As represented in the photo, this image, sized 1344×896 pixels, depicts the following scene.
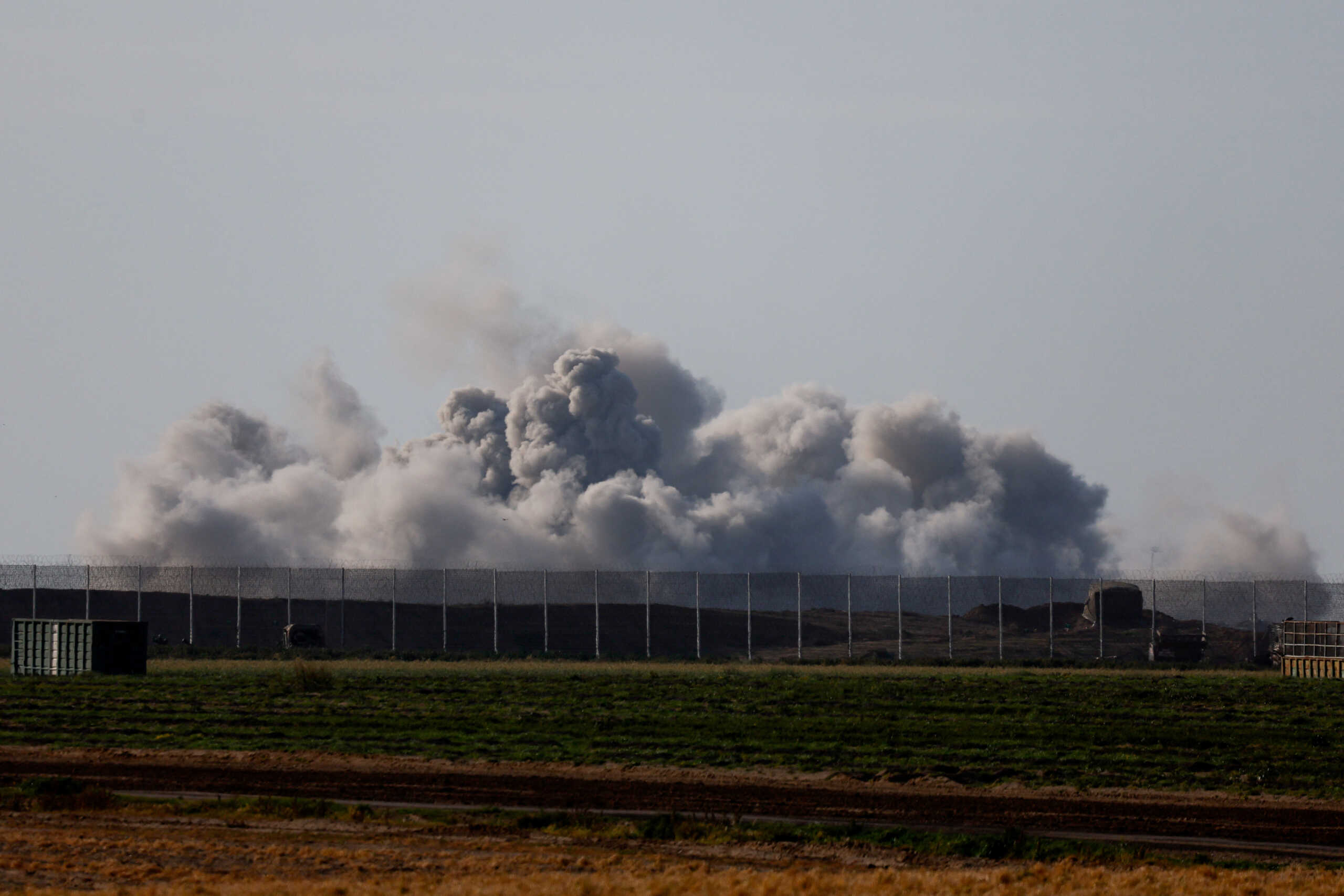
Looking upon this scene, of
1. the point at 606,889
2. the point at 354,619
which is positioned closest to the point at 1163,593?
the point at 354,619

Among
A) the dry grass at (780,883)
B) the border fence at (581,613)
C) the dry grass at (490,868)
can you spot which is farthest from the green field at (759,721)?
the border fence at (581,613)

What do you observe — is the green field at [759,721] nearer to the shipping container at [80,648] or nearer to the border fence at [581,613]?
the shipping container at [80,648]

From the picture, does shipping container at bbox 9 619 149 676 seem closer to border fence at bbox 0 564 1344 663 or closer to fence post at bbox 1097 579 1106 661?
border fence at bbox 0 564 1344 663

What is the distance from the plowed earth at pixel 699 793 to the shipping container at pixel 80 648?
24.1 metres

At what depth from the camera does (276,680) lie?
58.5 metres

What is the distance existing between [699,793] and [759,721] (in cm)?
1263

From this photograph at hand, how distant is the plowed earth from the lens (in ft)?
98.8

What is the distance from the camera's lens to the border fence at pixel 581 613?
8825cm

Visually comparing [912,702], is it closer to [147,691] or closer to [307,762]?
[307,762]

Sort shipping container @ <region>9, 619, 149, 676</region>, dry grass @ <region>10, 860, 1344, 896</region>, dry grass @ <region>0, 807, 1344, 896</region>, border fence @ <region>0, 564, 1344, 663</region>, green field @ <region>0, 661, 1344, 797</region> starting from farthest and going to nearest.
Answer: border fence @ <region>0, 564, 1344, 663</region> → shipping container @ <region>9, 619, 149, 676</region> → green field @ <region>0, 661, 1344, 797</region> → dry grass @ <region>0, 807, 1344, 896</region> → dry grass @ <region>10, 860, 1344, 896</region>

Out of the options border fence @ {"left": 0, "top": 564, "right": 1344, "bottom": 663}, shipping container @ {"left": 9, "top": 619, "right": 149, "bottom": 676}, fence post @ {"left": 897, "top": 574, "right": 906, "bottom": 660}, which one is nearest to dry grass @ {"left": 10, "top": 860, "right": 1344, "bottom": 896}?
shipping container @ {"left": 9, "top": 619, "right": 149, "bottom": 676}

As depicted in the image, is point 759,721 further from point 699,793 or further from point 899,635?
point 899,635

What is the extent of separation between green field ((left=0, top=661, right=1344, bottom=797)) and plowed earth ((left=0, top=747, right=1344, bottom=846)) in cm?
124

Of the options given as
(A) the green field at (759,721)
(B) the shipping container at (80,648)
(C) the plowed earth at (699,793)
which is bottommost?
(C) the plowed earth at (699,793)
